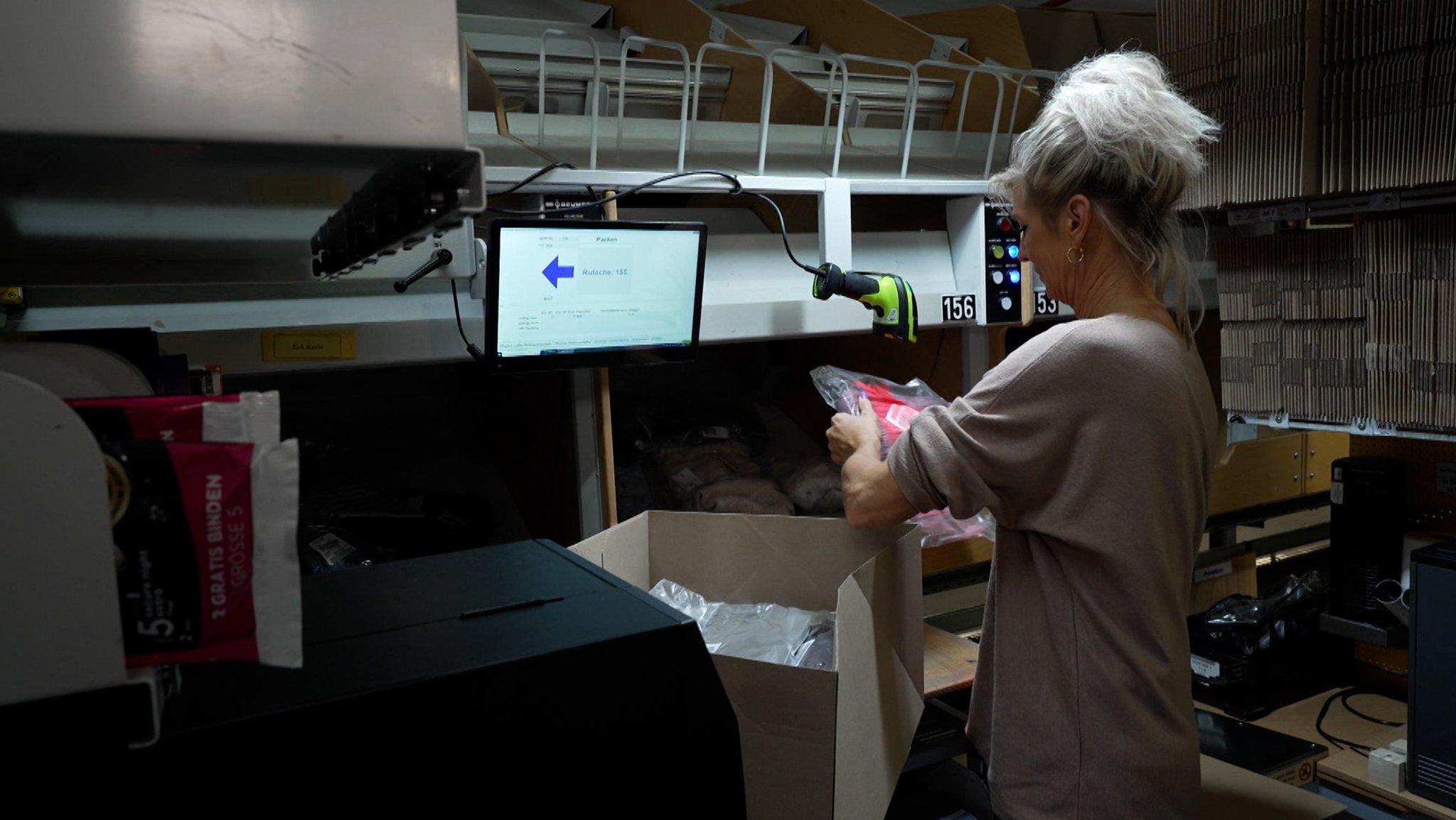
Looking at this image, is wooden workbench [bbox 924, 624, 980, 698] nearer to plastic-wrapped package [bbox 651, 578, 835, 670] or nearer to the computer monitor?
plastic-wrapped package [bbox 651, 578, 835, 670]

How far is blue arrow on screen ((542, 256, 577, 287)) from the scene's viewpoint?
1.49 metres

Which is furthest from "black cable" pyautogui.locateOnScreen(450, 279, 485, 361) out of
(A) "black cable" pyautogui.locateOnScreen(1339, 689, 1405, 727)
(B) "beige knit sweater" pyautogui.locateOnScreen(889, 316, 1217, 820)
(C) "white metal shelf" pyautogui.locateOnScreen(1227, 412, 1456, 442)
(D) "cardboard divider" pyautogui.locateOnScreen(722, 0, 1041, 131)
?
(A) "black cable" pyautogui.locateOnScreen(1339, 689, 1405, 727)

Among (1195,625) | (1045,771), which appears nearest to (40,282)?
(1045,771)

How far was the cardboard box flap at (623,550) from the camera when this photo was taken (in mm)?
1320

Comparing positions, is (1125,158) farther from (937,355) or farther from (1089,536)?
(937,355)

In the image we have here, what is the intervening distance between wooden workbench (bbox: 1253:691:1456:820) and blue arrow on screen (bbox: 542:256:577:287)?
179cm

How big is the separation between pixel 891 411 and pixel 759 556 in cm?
40

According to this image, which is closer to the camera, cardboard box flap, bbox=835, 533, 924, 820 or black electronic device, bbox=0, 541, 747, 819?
black electronic device, bbox=0, 541, 747, 819

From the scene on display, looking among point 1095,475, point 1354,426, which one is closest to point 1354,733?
point 1354,426

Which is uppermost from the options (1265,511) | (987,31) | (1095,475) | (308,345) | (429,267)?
(987,31)

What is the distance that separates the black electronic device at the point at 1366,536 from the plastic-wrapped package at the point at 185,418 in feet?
7.64

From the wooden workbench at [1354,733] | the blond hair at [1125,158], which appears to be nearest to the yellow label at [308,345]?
the blond hair at [1125,158]

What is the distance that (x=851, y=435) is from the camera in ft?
4.88

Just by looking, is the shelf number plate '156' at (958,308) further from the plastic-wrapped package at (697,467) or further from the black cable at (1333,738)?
the black cable at (1333,738)
